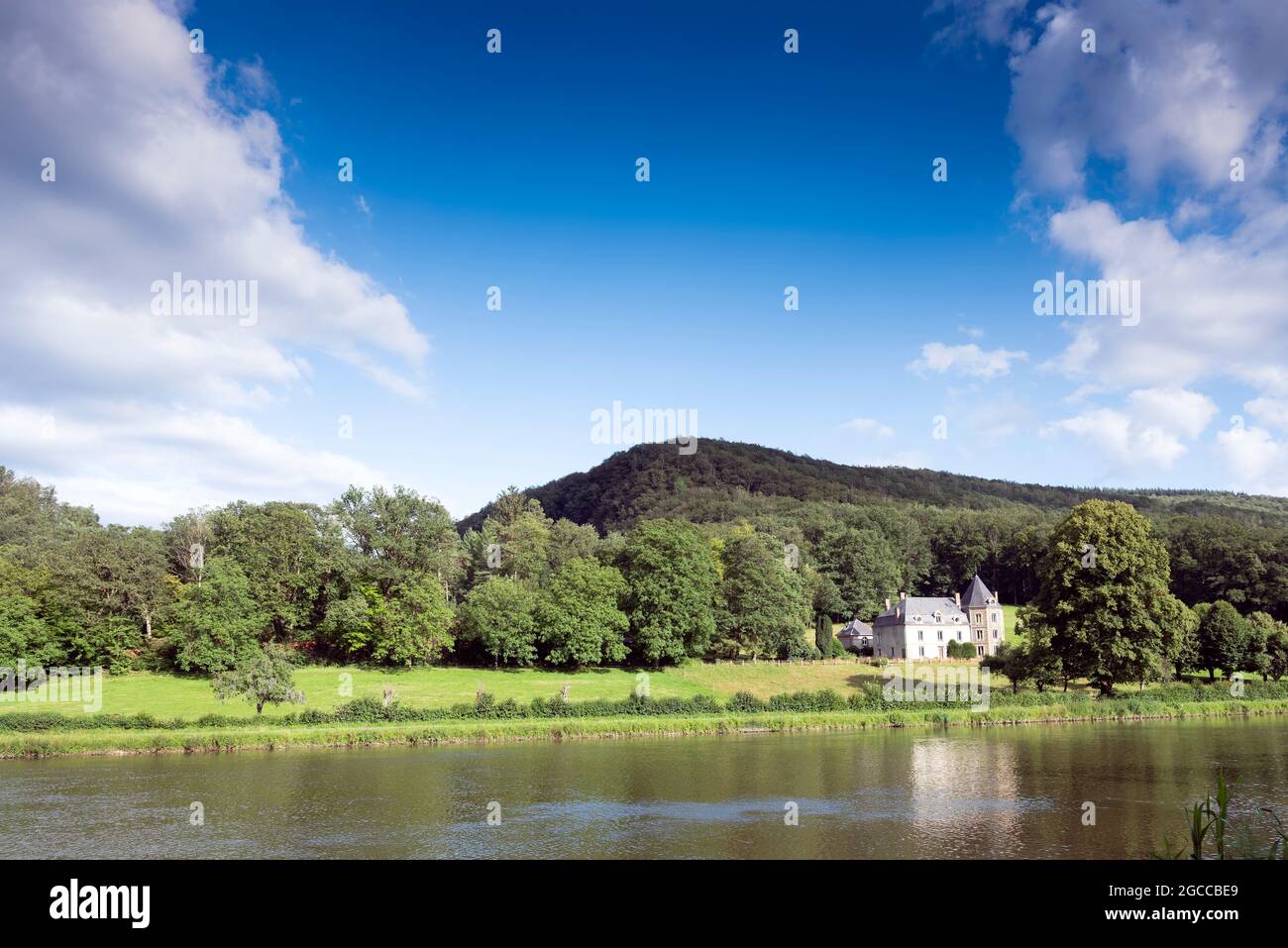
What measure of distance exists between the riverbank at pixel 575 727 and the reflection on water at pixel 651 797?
218 cm

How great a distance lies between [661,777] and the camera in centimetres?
3334

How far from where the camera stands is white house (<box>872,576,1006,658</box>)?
88.4 metres

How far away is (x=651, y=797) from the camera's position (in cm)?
2928

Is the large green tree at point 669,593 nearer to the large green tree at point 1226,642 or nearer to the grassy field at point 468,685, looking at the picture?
the grassy field at point 468,685

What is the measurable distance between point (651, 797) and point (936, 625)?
2650 inches

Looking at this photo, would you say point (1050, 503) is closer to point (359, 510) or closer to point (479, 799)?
point (359, 510)

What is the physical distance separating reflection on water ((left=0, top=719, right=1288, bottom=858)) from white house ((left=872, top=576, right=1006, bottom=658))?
4413 centimetres

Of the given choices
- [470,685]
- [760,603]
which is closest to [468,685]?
[470,685]

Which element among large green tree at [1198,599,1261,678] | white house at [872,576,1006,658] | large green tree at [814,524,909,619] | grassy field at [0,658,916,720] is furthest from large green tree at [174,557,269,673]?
large green tree at [1198,599,1261,678]

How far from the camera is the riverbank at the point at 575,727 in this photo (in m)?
43.1

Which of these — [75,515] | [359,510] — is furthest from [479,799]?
[75,515]

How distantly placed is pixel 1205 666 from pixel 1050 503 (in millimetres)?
142580

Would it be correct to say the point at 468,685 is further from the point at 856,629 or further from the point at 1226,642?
the point at 1226,642
